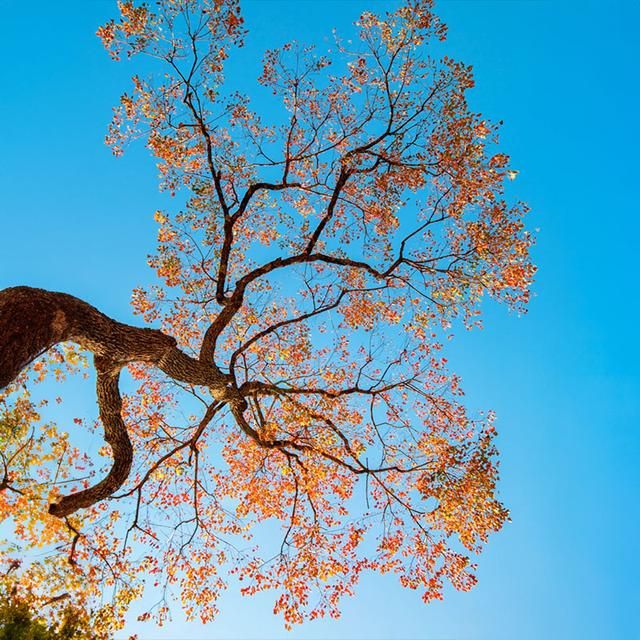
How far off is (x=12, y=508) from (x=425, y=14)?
13.2 metres

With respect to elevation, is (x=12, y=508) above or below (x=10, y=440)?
below

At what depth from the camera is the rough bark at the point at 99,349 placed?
21.5 feet

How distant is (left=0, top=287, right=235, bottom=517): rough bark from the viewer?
655 cm

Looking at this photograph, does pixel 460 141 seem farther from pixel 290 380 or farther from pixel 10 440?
pixel 10 440

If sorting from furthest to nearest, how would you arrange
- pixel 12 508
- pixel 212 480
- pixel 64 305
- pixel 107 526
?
1. pixel 212 480
2. pixel 107 526
3. pixel 12 508
4. pixel 64 305

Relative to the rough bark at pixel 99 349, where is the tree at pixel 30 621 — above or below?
below

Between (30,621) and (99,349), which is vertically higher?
(99,349)

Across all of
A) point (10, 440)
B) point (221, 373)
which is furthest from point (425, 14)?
point (10, 440)

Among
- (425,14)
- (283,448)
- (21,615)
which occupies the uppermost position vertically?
(425,14)

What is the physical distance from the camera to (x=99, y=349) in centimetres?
827

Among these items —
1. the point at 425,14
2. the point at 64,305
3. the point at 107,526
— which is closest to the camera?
the point at 64,305

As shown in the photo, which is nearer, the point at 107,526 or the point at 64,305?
the point at 64,305

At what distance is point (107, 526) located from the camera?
36.6 ft

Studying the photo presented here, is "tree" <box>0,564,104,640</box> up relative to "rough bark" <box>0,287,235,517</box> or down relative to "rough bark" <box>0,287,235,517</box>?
down
